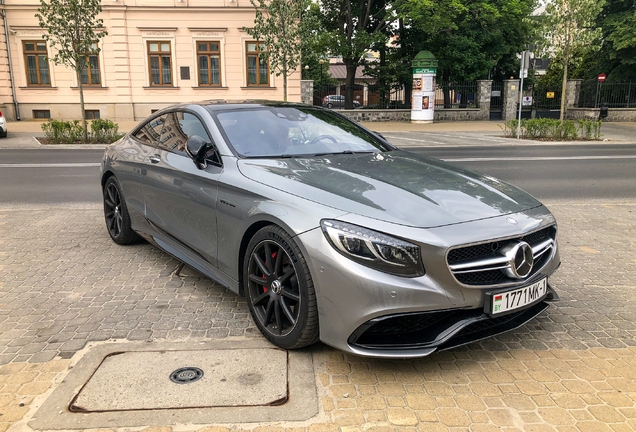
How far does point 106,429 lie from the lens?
264cm

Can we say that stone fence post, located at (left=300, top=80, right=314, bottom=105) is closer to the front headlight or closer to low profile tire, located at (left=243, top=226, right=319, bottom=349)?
low profile tire, located at (left=243, top=226, right=319, bottom=349)

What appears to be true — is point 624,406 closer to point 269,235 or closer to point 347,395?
point 347,395

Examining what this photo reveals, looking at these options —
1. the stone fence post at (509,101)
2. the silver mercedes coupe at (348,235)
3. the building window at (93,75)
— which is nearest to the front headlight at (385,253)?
the silver mercedes coupe at (348,235)

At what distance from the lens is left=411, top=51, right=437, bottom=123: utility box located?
90.8 feet

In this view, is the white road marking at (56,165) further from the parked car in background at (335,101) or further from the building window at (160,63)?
the parked car in background at (335,101)

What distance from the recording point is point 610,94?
3053 centimetres

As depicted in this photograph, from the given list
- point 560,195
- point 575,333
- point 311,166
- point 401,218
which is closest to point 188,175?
point 311,166

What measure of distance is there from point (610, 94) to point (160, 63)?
25.2 m

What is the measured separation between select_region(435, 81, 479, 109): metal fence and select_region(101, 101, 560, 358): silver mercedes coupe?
2831cm

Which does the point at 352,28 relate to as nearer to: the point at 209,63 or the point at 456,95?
the point at 456,95

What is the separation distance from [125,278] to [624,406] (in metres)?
3.93

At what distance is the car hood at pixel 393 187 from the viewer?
3061mm

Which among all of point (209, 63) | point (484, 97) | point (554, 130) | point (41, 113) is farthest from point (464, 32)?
point (41, 113)

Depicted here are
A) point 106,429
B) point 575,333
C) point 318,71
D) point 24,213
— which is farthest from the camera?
point 318,71
